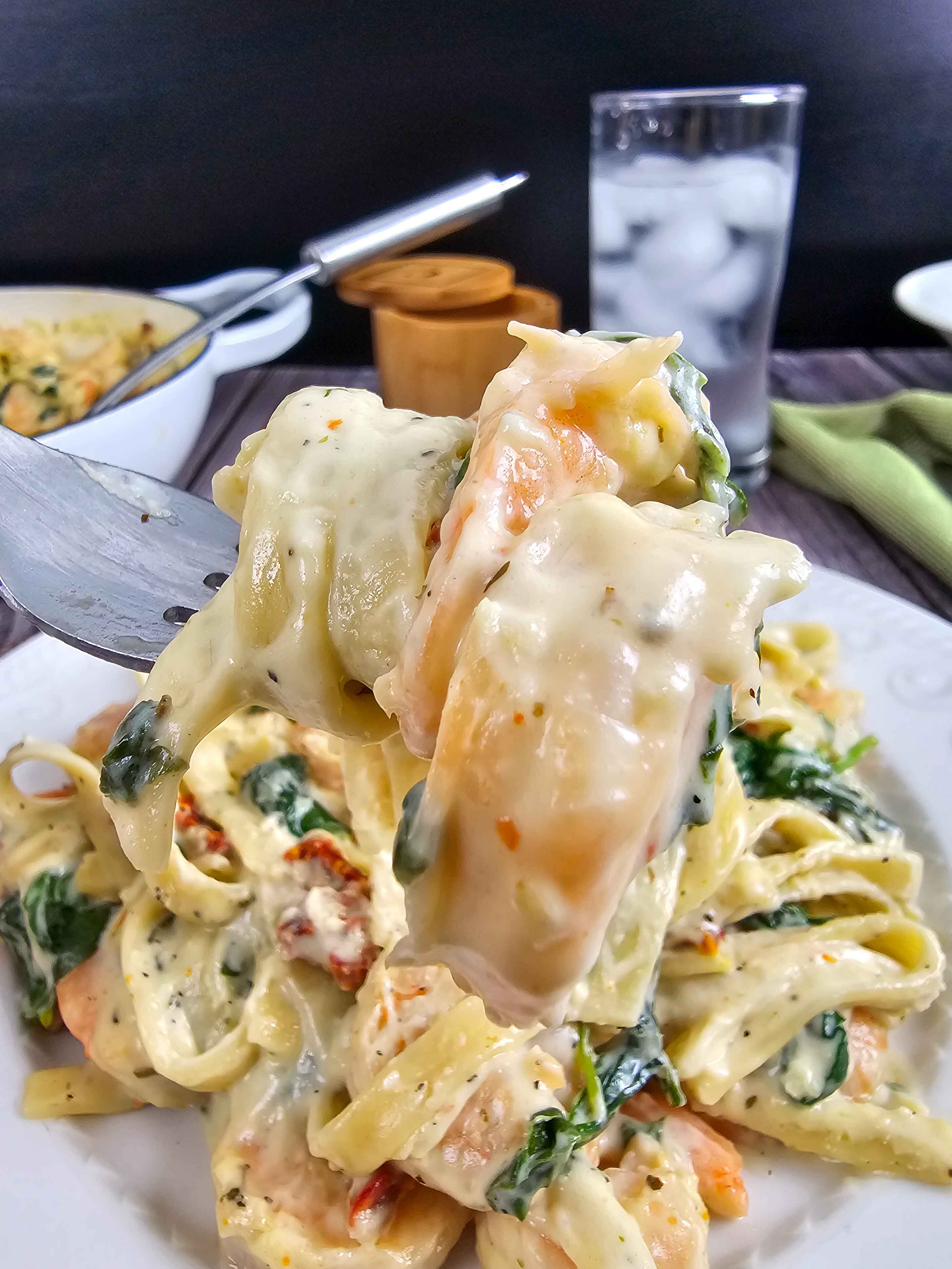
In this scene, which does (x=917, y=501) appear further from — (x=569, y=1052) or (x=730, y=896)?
(x=569, y=1052)

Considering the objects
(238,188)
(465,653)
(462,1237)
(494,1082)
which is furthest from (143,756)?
(238,188)

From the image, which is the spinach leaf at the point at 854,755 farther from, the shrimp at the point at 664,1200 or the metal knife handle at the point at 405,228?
the metal knife handle at the point at 405,228

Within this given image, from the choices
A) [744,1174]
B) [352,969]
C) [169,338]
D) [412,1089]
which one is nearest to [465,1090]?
[412,1089]

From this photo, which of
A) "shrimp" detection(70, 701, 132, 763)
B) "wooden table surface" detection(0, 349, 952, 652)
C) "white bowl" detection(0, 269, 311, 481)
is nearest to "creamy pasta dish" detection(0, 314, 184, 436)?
"white bowl" detection(0, 269, 311, 481)

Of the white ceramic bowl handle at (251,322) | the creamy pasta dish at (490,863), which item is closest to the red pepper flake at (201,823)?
the creamy pasta dish at (490,863)

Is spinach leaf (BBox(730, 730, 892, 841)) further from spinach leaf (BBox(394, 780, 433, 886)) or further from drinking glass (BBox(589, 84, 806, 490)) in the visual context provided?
drinking glass (BBox(589, 84, 806, 490))

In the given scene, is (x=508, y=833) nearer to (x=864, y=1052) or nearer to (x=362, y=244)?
(x=864, y=1052)
